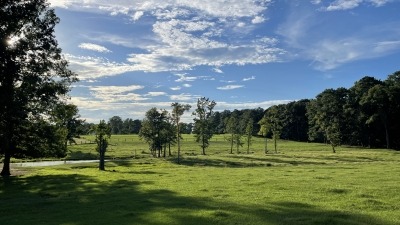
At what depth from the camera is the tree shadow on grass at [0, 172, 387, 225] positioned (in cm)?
1705

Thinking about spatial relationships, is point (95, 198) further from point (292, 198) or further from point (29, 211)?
point (292, 198)

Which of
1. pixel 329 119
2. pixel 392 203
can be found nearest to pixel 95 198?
pixel 392 203

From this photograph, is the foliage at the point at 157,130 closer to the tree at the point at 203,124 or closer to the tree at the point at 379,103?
the tree at the point at 203,124

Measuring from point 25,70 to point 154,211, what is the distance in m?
28.7

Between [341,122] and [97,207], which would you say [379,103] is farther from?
[97,207]

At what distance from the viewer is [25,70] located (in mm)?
40656

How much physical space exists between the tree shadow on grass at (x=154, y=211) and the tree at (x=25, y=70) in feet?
48.4

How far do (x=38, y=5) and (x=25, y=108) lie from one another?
457 inches

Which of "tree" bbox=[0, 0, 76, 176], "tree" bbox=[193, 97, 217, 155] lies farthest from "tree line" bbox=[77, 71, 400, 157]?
"tree" bbox=[0, 0, 76, 176]

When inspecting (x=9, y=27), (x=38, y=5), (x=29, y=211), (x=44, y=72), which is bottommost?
(x=29, y=211)

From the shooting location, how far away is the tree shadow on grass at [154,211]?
17.0 m

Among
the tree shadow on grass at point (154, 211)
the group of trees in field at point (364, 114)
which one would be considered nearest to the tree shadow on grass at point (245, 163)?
the tree shadow on grass at point (154, 211)

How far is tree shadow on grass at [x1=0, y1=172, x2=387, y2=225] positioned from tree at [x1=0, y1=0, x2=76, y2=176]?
14.7 metres

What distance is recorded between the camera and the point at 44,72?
4400 cm
